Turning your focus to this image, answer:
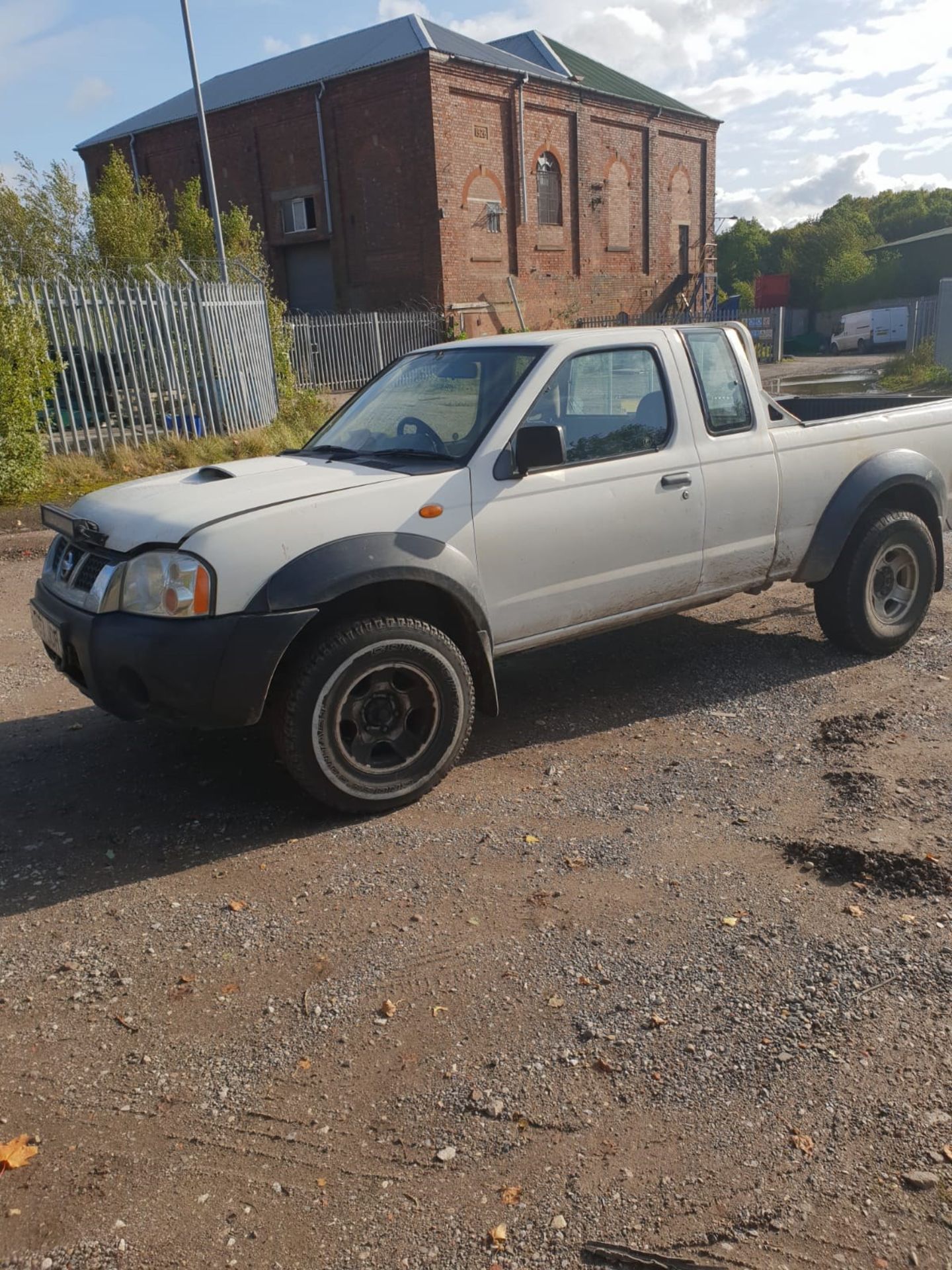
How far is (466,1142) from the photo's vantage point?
2.49 meters

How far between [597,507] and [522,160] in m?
29.0

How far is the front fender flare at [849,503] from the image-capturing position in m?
5.55

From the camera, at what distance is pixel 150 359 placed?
1420 cm

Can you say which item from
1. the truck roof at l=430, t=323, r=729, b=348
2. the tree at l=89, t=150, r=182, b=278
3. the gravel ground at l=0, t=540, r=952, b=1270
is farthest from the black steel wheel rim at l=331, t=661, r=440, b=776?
the tree at l=89, t=150, r=182, b=278

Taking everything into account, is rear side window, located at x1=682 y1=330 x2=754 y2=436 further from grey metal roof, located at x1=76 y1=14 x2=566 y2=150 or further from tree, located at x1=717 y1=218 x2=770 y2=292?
tree, located at x1=717 y1=218 x2=770 y2=292

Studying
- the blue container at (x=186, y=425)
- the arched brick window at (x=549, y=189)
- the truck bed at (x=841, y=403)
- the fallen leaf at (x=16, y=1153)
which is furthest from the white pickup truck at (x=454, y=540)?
the arched brick window at (x=549, y=189)

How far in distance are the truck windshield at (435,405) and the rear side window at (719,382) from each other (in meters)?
0.98

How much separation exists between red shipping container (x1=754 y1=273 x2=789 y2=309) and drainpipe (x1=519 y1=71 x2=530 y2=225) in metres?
29.9

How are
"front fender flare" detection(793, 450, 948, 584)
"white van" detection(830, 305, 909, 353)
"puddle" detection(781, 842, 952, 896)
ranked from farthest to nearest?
"white van" detection(830, 305, 909, 353)
"front fender flare" detection(793, 450, 948, 584)
"puddle" detection(781, 842, 952, 896)

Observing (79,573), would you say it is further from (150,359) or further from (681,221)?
(681,221)

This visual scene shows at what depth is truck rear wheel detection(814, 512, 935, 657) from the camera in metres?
5.69

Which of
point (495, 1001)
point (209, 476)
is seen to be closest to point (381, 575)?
point (209, 476)

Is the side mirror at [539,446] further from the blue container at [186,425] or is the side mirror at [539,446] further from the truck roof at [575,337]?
the blue container at [186,425]

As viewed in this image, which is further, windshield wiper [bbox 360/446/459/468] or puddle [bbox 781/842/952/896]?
windshield wiper [bbox 360/446/459/468]
